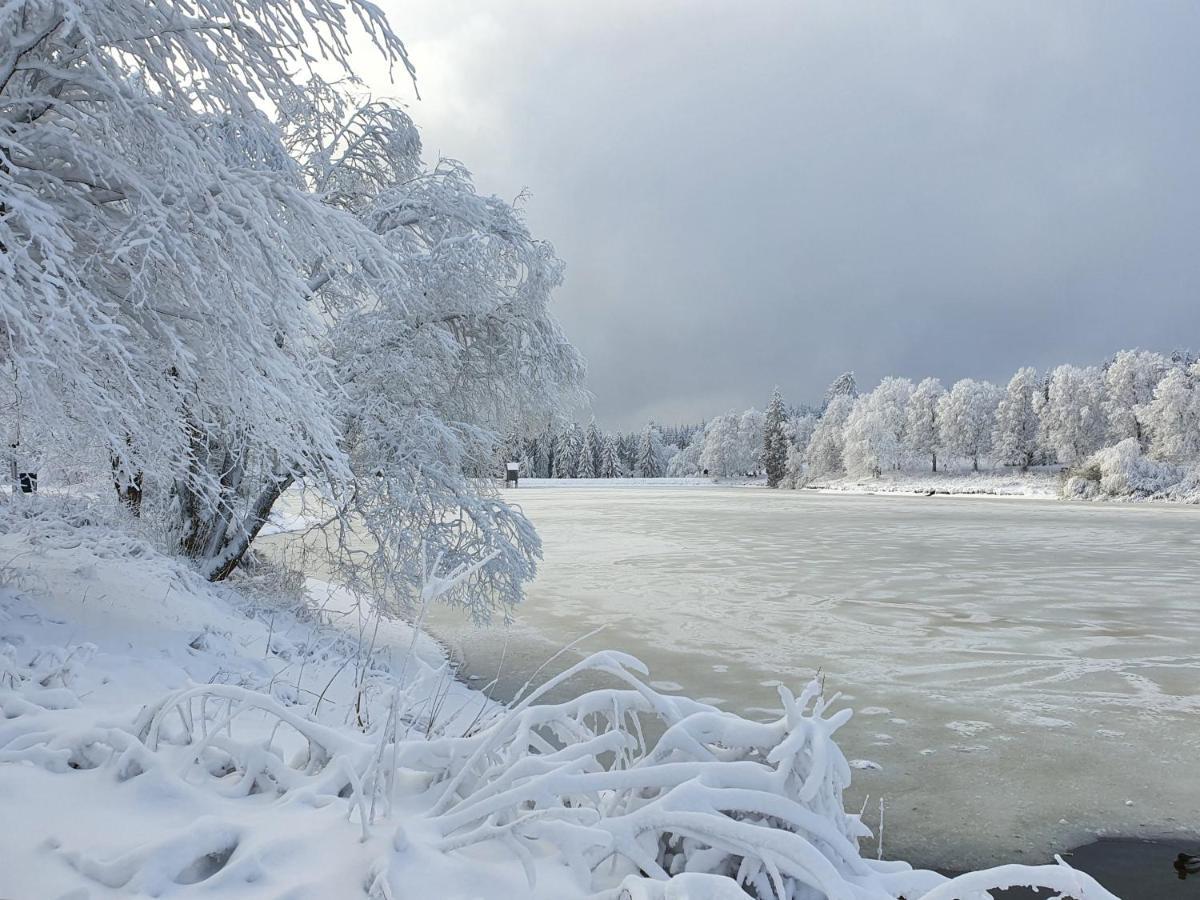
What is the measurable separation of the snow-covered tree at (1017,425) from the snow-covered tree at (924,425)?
208 inches

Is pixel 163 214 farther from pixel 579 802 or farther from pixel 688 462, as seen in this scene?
pixel 688 462

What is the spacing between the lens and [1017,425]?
2815 inches

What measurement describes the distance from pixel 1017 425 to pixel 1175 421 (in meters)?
17.5

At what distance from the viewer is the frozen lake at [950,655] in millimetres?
5184

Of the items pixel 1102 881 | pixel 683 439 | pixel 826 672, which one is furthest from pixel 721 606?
pixel 683 439

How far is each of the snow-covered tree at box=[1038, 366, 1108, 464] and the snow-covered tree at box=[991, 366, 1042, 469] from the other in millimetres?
3315

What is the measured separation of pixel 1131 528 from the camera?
2622cm

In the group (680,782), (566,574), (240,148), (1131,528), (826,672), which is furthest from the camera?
(1131,528)

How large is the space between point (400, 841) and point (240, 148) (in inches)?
249

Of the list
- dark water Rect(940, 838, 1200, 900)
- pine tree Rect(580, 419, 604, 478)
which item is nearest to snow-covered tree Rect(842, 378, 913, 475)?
pine tree Rect(580, 419, 604, 478)

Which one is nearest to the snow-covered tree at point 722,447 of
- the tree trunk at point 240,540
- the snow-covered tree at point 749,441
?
the snow-covered tree at point 749,441

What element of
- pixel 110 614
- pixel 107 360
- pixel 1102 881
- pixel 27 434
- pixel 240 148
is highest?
pixel 240 148

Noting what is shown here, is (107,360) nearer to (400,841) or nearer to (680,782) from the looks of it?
(400,841)

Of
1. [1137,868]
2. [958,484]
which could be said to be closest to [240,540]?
[1137,868]
